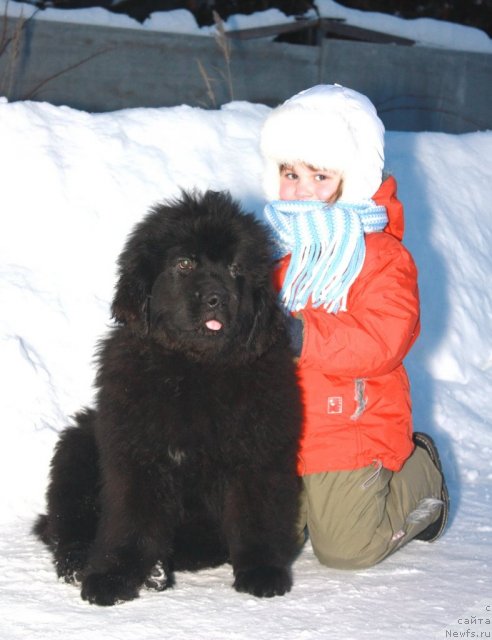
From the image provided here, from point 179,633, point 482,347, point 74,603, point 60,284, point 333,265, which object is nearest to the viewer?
point 179,633

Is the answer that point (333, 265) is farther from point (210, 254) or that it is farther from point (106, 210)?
point (106, 210)

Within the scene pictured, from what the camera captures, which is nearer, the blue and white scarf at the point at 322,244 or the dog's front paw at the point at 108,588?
the dog's front paw at the point at 108,588

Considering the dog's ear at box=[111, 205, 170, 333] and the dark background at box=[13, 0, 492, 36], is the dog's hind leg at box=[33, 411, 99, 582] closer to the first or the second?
the dog's ear at box=[111, 205, 170, 333]

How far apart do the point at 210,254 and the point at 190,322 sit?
9.9 inches

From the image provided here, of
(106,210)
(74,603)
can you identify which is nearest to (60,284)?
(106,210)

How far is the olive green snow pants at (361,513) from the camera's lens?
4051 mm

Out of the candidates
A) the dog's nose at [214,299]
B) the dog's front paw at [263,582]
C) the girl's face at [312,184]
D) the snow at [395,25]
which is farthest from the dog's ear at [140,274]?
the snow at [395,25]

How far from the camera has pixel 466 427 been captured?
591 cm

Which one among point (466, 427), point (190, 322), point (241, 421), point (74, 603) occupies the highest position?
point (190, 322)

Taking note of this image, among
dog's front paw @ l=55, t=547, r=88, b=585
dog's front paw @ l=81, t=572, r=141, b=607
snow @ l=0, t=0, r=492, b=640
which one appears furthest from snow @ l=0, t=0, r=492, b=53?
dog's front paw @ l=81, t=572, r=141, b=607

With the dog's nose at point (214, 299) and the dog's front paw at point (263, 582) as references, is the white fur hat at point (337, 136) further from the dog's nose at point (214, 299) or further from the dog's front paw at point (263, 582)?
the dog's front paw at point (263, 582)

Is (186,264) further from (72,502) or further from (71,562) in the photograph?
(71,562)

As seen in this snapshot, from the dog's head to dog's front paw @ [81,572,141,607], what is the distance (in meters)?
0.80

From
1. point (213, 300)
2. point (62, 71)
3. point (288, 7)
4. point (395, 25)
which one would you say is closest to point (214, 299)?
point (213, 300)
